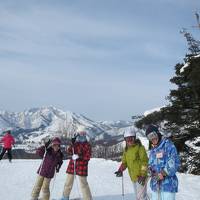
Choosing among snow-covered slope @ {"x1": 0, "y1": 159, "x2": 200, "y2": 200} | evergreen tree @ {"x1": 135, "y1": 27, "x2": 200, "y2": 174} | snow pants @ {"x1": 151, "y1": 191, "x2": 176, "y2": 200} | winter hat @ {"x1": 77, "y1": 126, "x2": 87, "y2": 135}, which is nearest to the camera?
snow pants @ {"x1": 151, "y1": 191, "x2": 176, "y2": 200}

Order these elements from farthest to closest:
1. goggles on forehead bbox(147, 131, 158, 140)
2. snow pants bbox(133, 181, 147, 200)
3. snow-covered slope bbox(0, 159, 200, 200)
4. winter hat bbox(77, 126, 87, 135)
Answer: snow-covered slope bbox(0, 159, 200, 200) → winter hat bbox(77, 126, 87, 135) → snow pants bbox(133, 181, 147, 200) → goggles on forehead bbox(147, 131, 158, 140)

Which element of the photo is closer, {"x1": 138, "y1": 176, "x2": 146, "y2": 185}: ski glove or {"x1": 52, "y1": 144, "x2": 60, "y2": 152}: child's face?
{"x1": 138, "y1": 176, "x2": 146, "y2": 185}: ski glove

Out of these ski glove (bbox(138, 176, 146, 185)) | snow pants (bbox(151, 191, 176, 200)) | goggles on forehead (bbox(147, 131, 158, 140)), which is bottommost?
snow pants (bbox(151, 191, 176, 200))

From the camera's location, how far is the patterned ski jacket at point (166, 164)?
6.73 metres

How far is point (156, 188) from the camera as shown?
7055 millimetres

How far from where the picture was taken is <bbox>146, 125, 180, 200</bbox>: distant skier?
265 inches

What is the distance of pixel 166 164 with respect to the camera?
22.2ft

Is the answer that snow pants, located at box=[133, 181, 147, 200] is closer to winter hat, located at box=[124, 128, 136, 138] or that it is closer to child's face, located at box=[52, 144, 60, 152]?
winter hat, located at box=[124, 128, 136, 138]

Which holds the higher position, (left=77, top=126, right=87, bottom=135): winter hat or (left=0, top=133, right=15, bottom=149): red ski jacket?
(left=0, top=133, right=15, bottom=149): red ski jacket

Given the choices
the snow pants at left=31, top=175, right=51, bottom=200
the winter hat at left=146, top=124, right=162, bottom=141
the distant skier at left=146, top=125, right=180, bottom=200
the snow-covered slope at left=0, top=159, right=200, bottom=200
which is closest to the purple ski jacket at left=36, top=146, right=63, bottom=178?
the snow pants at left=31, top=175, right=51, bottom=200

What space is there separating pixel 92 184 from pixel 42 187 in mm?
4595

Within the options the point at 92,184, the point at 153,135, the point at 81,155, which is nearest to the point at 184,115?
the point at 92,184

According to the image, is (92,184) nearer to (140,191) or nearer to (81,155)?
(81,155)

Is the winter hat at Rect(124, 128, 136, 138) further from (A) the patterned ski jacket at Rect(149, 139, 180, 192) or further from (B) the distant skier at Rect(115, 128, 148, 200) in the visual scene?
(A) the patterned ski jacket at Rect(149, 139, 180, 192)
